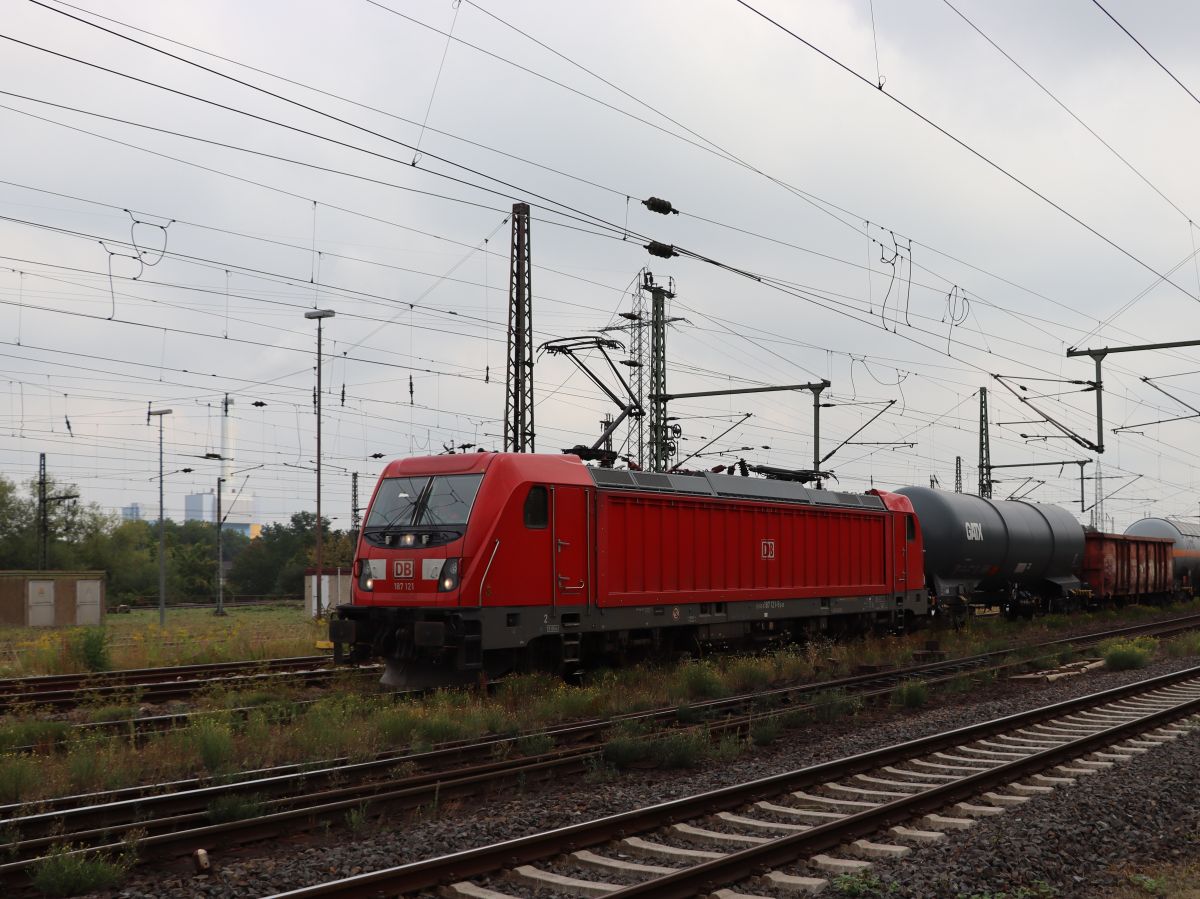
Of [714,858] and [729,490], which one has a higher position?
[729,490]

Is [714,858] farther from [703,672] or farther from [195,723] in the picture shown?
[703,672]

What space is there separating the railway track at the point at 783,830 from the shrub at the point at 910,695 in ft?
10.5

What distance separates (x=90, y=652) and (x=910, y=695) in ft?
50.5

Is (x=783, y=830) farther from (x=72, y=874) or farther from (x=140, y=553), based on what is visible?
(x=140, y=553)

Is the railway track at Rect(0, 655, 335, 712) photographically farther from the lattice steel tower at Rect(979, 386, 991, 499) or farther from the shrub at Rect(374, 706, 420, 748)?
the lattice steel tower at Rect(979, 386, 991, 499)

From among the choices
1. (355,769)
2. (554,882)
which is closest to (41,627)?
(355,769)

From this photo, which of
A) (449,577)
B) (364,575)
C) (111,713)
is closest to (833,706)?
(449,577)

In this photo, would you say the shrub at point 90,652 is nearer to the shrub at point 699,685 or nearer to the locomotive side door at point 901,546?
the shrub at point 699,685

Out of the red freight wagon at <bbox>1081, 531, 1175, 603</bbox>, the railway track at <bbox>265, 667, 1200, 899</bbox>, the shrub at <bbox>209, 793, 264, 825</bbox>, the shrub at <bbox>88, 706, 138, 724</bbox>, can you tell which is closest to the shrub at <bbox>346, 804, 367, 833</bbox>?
the shrub at <bbox>209, 793, 264, 825</bbox>

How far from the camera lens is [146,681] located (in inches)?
749

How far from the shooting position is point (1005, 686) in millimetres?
18891

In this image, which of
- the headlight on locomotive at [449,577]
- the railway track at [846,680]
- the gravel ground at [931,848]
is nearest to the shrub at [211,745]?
the railway track at [846,680]

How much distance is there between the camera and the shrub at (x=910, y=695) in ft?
54.2

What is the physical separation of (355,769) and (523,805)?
2059 mm
